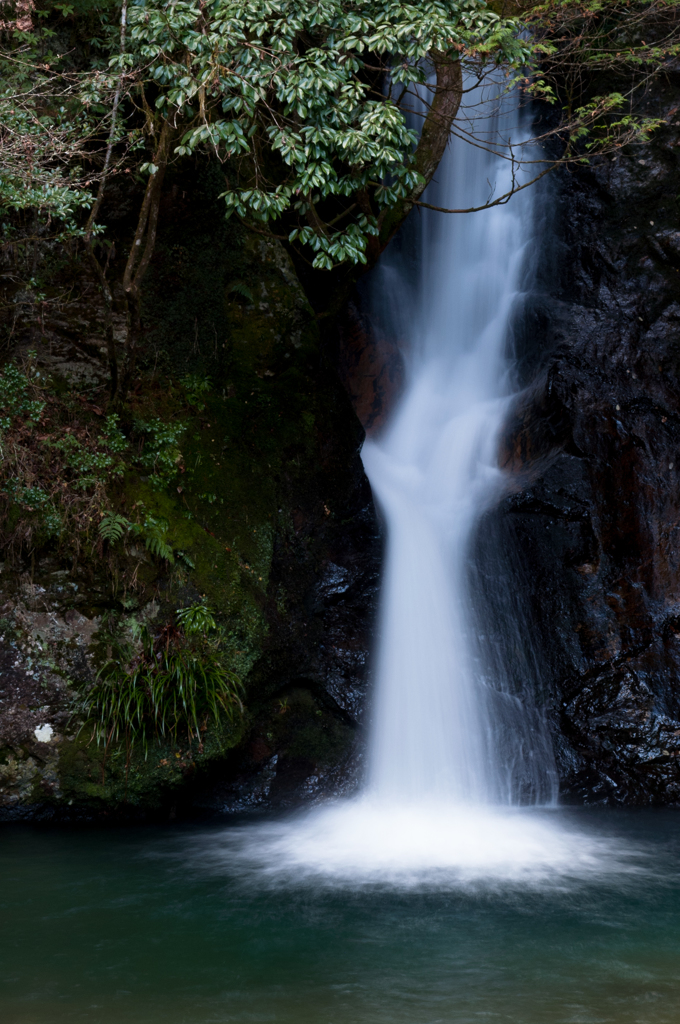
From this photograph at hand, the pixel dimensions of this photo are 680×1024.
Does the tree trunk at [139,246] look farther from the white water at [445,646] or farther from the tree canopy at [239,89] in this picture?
the white water at [445,646]

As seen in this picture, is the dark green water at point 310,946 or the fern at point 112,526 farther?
the fern at point 112,526

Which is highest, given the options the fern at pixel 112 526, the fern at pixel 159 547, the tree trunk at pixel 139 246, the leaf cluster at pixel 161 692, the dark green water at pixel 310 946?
the tree trunk at pixel 139 246

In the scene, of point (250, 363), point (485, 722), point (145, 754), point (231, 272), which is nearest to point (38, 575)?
point (145, 754)

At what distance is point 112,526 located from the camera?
6.33 m

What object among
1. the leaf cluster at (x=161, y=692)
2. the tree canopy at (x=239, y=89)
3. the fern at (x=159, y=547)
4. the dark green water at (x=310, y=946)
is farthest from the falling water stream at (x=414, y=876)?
the tree canopy at (x=239, y=89)

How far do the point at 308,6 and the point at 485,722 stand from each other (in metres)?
6.11

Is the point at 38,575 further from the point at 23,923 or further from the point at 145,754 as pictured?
the point at 23,923

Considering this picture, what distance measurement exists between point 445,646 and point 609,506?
89.2 inches

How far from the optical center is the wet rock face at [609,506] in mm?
7281

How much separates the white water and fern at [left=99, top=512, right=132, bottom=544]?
2570 mm

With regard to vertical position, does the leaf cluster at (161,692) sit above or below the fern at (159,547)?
below

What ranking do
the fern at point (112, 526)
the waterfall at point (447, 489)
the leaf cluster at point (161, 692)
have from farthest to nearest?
the waterfall at point (447, 489)
the fern at point (112, 526)
the leaf cluster at point (161, 692)

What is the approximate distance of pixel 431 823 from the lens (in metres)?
6.27

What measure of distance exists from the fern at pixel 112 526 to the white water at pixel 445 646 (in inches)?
101
